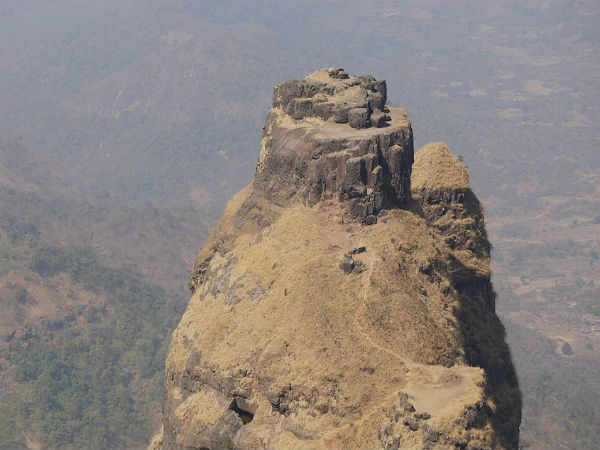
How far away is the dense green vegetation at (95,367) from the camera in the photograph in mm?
101000

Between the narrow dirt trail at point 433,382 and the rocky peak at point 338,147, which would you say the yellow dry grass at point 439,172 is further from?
the narrow dirt trail at point 433,382

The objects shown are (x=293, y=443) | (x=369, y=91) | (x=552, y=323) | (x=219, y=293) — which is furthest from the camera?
(x=552, y=323)

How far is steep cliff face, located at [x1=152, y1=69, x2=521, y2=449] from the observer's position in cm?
2720

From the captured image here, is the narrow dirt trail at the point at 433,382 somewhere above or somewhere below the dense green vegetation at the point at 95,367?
above

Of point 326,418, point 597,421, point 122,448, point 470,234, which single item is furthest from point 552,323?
point 326,418

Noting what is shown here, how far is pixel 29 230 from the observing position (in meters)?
177

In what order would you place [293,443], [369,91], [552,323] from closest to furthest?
[293,443], [369,91], [552,323]

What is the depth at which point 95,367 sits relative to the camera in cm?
11888

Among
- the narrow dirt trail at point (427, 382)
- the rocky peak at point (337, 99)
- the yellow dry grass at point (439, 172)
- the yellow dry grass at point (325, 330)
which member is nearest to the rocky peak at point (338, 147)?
the rocky peak at point (337, 99)

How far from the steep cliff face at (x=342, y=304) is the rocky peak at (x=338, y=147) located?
74 millimetres

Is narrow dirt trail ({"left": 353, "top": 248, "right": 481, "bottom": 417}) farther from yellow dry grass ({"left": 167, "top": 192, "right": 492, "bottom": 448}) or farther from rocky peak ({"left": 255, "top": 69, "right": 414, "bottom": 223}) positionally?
rocky peak ({"left": 255, "top": 69, "right": 414, "bottom": 223})

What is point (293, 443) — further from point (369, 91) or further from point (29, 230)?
point (29, 230)

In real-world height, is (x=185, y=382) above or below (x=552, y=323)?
above

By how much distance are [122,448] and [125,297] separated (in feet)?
159
